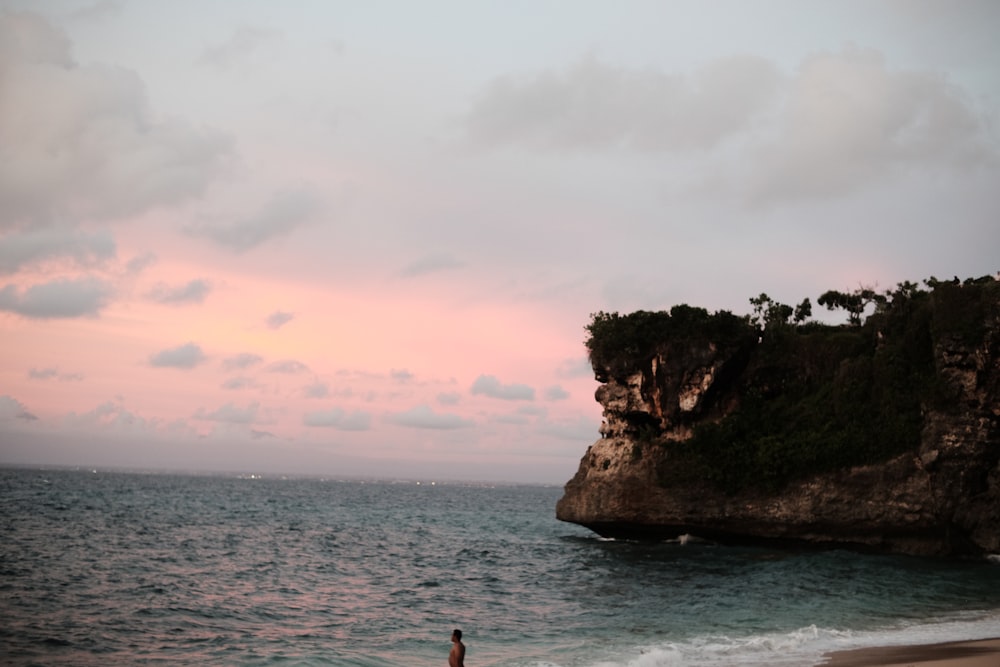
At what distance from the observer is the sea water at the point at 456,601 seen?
18.3 m

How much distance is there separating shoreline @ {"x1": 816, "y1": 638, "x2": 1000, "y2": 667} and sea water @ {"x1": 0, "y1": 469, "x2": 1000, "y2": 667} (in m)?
0.73

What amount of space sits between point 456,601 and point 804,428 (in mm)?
20809

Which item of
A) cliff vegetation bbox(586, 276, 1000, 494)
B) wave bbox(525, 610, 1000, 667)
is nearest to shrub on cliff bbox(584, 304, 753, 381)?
cliff vegetation bbox(586, 276, 1000, 494)

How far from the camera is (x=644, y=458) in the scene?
39844 mm

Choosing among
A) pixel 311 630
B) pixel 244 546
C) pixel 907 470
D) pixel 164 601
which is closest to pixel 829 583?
pixel 907 470

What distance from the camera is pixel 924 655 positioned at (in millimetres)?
16422

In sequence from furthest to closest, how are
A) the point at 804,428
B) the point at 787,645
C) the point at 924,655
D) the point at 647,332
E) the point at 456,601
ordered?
the point at 647,332, the point at 804,428, the point at 456,601, the point at 787,645, the point at 924,655

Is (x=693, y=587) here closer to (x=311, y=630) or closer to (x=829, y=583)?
(x=829, y=583)

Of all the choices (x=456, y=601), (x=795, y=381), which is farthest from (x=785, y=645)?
(x=795, y=381)

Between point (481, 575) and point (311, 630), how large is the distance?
1169cm

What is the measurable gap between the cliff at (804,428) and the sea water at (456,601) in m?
1.75

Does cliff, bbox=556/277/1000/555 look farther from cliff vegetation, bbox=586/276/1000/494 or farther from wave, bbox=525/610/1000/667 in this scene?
wave, bbox=525/610/1000/667

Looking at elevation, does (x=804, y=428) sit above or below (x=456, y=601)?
above

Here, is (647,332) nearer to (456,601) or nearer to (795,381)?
(795,381)
